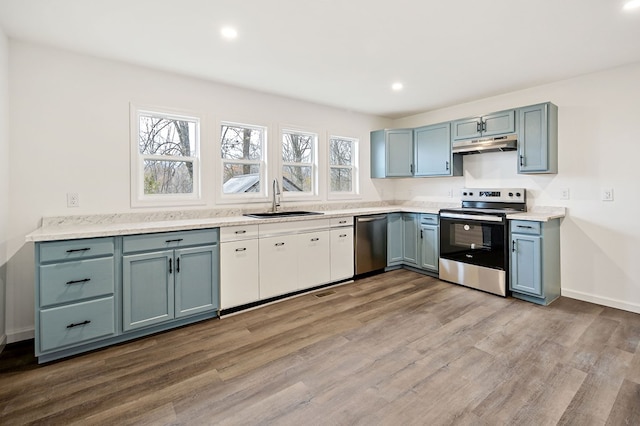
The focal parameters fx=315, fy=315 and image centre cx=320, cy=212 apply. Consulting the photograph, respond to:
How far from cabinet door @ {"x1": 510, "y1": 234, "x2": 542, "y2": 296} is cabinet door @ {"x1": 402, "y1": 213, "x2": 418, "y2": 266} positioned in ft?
4.29

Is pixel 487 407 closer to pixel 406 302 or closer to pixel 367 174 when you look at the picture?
pixel 406 302

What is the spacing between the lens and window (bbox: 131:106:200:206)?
3131 mm

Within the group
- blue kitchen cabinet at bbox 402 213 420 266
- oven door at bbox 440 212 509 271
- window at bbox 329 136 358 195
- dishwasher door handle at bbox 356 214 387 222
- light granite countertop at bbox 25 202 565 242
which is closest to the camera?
light granite countertop at bbox 25 202 565 242

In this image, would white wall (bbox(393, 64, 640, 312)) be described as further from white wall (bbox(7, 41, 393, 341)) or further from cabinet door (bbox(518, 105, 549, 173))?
white wall (bbox(7, 41, 393, 341))

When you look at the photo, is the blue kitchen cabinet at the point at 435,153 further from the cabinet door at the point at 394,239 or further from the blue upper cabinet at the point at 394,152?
the cabinet door at the point at 394,239

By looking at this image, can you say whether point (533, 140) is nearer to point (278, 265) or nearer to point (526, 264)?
point (526, 264)

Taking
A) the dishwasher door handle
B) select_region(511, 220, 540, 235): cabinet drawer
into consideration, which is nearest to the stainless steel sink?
the dishwasher door handle

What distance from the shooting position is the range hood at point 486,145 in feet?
12.3

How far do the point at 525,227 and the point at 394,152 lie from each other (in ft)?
7.16

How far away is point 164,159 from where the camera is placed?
3295mm

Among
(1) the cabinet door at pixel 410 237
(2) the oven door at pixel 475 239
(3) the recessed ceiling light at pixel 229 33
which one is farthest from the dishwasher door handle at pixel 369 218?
(3) the recessed ceiling light at pixel 229 33

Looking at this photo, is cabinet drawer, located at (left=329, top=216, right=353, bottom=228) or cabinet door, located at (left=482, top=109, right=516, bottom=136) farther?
cabinet drawer, located at (left=329, top=216, right=353, bottom=228)

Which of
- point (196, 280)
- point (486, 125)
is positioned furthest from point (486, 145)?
point (196, 280)

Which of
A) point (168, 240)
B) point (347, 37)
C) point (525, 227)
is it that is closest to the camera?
point (347, 37)
